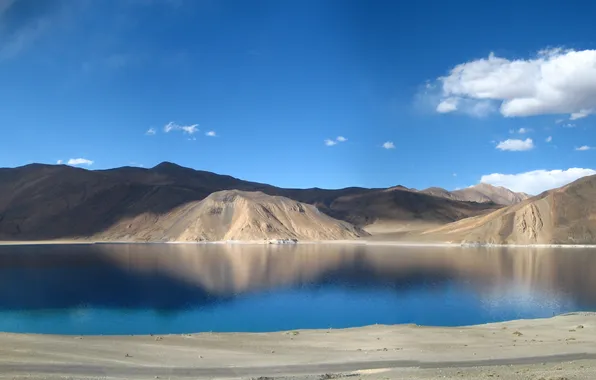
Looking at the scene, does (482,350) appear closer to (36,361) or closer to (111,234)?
(36,361)

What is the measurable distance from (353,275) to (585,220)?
91.0 metres

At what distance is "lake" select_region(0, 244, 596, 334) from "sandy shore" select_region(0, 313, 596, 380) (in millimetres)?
7455

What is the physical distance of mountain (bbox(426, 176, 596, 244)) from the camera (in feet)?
422

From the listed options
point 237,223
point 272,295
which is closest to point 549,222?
point 237,223

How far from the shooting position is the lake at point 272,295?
34.0 m

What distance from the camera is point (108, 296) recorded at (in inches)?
1773

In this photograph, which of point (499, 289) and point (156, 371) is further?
point (499, 289)

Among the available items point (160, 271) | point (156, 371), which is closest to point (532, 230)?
point (160, 271)

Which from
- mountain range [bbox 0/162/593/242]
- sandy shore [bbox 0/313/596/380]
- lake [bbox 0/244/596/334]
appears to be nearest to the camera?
sandy shore [bbox 0/313/596/380]

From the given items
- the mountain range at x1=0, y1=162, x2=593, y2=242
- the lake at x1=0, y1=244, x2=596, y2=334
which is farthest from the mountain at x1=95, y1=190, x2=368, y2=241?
the lake at x1=0, y1=244, x2=596, y2=334

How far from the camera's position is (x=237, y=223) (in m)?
152

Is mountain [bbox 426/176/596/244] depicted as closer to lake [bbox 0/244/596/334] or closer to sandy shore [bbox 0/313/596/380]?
lake [bbox 0/244/596/334]

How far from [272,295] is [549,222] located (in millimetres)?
108295

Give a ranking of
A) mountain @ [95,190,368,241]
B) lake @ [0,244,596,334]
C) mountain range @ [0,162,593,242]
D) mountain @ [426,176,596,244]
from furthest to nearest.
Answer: mountain @ [95,190,368,241]
mountain range @ [0,162,593,242]
mountain @ [426,176,596,244]
lake @ [0,244,596,334]
